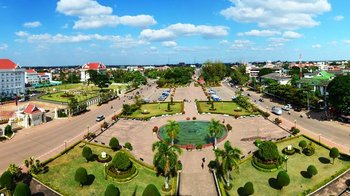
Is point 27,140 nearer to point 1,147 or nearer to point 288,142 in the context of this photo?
point 1,147

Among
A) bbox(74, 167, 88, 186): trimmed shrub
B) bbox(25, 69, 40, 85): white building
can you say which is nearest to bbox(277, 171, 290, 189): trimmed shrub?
bbox(74, 167, 88, 186): trimmed shrub

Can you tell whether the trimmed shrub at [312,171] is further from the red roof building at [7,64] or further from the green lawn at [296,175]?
the red roof building at [7,64]

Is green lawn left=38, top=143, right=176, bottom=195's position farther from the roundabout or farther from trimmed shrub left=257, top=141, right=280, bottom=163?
trimmed shrub left=257, top=141, right=280, bottom=163

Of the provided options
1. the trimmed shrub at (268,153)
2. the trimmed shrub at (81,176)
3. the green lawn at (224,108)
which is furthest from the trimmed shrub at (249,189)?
the green lawn at (224,108)

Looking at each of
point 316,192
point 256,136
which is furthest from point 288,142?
point 316,192

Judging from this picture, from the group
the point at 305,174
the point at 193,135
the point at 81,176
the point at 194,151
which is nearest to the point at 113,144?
the point at 81,176
